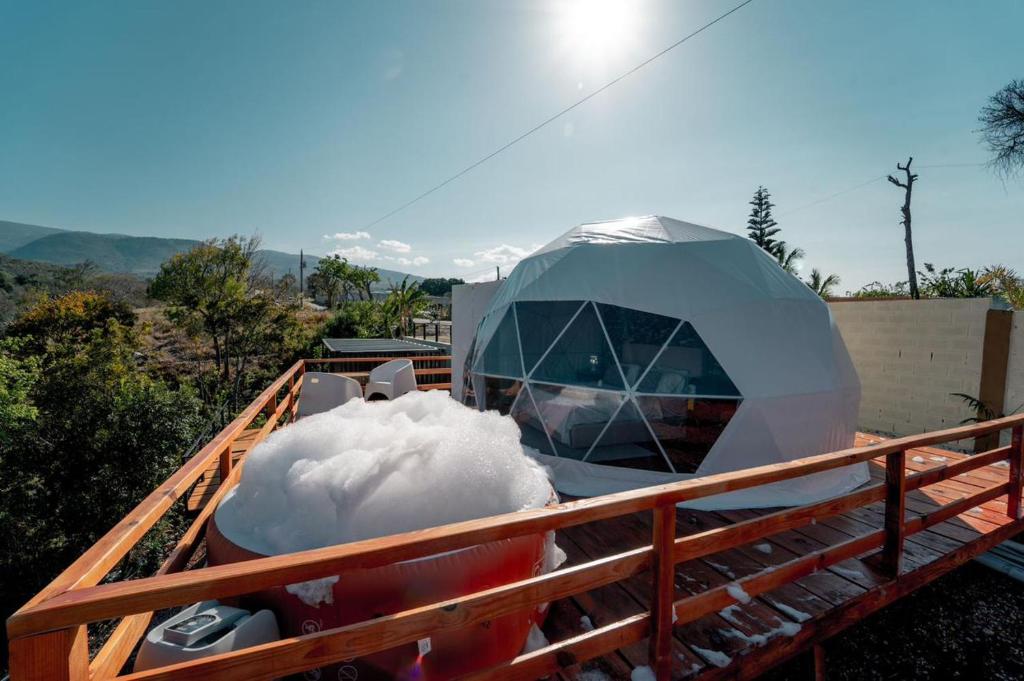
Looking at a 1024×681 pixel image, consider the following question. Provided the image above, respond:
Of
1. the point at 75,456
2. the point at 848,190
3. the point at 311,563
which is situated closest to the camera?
the point at 311,563

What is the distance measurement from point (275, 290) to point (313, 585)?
22496 mm

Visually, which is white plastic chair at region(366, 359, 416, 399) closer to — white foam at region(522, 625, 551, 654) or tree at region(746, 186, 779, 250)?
white foam at region(522, 625, 551, 654)

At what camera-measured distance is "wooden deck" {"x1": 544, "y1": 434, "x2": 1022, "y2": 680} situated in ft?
6.98

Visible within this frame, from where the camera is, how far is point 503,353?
4.88 m

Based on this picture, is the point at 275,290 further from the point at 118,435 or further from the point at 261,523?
the point at 261,523

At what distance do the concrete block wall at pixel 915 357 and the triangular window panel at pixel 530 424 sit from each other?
6.57 meters

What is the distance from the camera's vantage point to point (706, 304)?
13.2 feet

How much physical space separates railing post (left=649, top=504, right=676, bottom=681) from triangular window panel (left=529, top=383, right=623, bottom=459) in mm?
2273

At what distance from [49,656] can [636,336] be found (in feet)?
12.7

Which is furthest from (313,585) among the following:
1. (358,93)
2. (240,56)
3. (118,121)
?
(118,121)

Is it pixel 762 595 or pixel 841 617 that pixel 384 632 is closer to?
pixel 762 595

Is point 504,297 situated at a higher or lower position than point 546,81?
lower

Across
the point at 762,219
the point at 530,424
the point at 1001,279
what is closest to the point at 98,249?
the point at 762,219

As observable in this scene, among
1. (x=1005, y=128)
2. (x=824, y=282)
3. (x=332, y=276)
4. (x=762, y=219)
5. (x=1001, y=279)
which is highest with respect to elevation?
(x=762, y=219)
